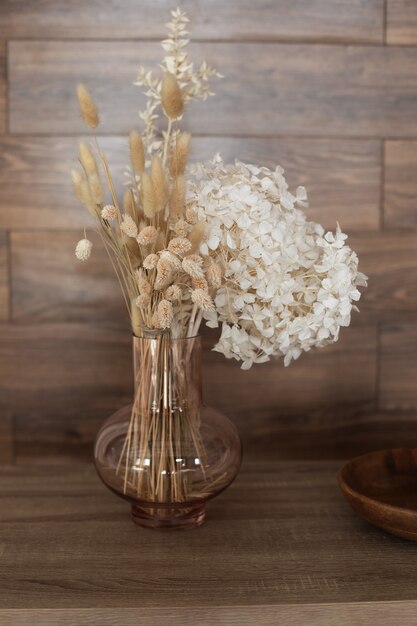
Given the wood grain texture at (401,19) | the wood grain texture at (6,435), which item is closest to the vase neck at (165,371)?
the wood grain texture at (6,435)

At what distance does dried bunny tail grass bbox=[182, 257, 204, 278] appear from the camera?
85 cm

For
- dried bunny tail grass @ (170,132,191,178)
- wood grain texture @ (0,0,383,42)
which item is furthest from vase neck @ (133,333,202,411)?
wood grain texture @ (0,0,383,42)

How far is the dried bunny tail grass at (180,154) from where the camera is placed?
0.87 m

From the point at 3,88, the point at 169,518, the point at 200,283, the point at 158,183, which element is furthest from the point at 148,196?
the point at 3,88

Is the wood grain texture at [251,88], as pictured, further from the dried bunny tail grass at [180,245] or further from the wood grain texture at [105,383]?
the dried bunny tail grass at [180,245]

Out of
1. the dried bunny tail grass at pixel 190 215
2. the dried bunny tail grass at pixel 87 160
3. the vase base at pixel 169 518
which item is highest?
the dried bunny tail grass at pixel 87 160

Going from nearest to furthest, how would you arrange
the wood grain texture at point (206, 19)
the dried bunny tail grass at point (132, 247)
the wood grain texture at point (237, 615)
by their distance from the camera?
the wood grain texture at point (237, 615) < the dried bunny tail grass at point (132, 247) < the wood grain texture at point (206, 19)

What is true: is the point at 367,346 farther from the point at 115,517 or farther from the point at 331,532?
the point at 115,517

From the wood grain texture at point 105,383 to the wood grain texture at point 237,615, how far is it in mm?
543

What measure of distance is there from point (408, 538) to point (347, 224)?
599mm

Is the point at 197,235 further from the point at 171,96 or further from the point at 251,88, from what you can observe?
Answer: the point at 251,88

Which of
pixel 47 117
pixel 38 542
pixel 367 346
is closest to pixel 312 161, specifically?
pixel 367 346

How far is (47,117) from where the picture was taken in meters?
1.26

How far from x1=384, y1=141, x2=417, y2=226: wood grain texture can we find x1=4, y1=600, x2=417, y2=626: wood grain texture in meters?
0.72
